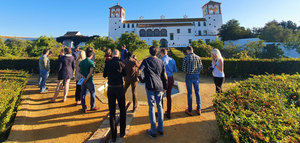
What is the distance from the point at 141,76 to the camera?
108 inches

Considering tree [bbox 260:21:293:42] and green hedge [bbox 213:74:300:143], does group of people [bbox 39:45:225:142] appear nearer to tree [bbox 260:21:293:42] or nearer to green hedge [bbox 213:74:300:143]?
green hedge [bbox 213:74:300:143]

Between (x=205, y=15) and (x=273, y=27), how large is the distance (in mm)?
23896

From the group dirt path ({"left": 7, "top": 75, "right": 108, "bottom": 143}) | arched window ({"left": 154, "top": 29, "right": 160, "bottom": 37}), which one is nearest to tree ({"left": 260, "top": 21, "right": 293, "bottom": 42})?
arched window ({"left": 154, "top": 29, "right": 160, "bottom": 37})

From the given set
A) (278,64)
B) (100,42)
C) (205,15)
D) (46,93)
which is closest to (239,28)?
(205,15)

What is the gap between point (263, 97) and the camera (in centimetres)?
249

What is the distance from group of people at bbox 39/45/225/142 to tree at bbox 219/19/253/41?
43.0 m

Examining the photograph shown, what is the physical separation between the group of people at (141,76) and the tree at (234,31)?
42982 millimetres

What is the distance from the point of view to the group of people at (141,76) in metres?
2.67

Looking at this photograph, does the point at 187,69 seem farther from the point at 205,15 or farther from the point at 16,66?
Answer: the point at 205,15

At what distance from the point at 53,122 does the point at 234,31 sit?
47.1 m

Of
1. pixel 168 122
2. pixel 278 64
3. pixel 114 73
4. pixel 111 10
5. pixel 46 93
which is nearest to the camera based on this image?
pixel 114 73

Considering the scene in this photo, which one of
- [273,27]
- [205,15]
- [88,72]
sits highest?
[205,15]

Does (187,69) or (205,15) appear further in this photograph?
(205,15)

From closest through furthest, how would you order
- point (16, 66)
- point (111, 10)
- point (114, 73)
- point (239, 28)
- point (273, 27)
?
point (114, 73), point (16, 66), point (273, 27), point (239, 28), point (111, 10)
